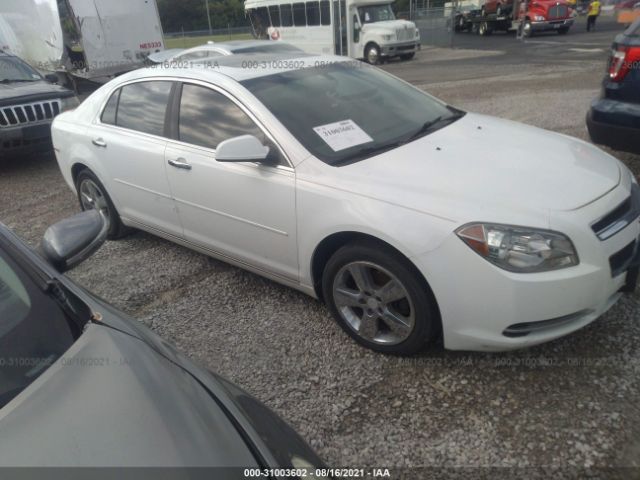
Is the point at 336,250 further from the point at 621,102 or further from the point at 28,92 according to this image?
the point at 28,92

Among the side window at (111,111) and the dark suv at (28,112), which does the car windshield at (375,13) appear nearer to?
the dark suv at (28,112)

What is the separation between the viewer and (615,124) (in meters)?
4.34

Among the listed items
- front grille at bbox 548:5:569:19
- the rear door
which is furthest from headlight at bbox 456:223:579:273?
front grille at bbox 548:5:569:19

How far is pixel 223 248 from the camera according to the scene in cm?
353

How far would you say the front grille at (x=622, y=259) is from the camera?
2426mm

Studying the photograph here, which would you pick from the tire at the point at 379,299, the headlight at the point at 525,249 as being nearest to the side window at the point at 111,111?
the tire at the point at 379,299

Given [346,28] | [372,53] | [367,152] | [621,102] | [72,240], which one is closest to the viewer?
[72,240]

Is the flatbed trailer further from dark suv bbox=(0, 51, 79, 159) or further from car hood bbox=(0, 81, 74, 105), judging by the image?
dark suv bbox=(0, 51, 79, 159)

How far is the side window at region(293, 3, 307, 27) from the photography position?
62.9 ft

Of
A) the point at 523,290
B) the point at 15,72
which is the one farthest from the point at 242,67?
the point at 15,72

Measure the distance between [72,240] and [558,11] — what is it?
27853 millimetres

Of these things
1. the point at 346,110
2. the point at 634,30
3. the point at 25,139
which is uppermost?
the point at 634,30

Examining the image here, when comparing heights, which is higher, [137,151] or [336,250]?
[137,151]

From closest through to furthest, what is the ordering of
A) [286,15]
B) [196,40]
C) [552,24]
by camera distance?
1. [286,15]
2. [552,24]
3. [196,40]
